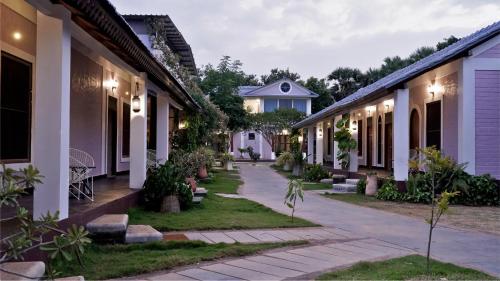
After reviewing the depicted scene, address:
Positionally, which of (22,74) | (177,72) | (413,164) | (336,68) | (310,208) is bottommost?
(310,208)

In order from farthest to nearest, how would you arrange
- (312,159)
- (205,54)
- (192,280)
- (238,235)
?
(205,54) → (312,159) → (238,235) → (192,280)

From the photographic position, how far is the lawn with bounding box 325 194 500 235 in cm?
943

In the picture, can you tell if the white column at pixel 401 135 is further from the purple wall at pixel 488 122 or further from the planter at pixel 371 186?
the purple wall at pixel 488 122

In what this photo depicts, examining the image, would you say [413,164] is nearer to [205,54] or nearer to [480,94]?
[480,94]

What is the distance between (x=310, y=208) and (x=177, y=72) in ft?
45.4

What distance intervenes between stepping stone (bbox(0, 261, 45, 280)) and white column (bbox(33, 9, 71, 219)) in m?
1.34

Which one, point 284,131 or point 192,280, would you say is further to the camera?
point 284,131

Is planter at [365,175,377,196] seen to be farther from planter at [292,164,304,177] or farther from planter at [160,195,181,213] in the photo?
planter at [292,164,304,177]

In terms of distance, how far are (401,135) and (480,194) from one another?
101 inches

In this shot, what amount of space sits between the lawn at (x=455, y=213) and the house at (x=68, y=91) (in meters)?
5.76

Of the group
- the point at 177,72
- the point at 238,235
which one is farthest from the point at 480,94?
the point at 177,72

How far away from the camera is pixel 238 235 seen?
7.78 m

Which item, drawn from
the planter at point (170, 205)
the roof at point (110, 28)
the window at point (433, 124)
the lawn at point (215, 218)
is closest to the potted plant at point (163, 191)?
the planter at point (170, 205)

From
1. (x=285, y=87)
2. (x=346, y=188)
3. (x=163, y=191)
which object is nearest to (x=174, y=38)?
(x=346, y=188)
